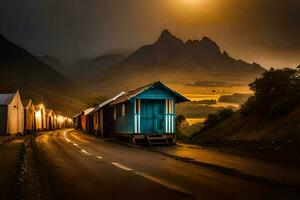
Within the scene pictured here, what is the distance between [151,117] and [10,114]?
31.5m

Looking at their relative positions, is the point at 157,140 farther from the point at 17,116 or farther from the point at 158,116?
the point at 17,116

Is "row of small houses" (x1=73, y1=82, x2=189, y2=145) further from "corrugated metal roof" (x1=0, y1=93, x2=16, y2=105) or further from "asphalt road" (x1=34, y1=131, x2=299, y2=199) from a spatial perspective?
"corrugated metal roof" (x1=0, y1=93, x2=16, y2=105)

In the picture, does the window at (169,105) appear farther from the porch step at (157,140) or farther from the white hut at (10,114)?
the white hut at (10,114)

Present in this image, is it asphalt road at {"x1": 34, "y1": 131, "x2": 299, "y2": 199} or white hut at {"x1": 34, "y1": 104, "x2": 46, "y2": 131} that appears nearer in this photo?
asphalt road at {"x1": 34, "y1": 131, "x2": 299, "y2": 199}

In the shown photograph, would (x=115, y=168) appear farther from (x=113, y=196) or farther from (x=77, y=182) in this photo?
(x=113, y=196)

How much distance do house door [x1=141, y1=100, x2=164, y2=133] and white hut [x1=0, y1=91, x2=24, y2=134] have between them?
1171 inches

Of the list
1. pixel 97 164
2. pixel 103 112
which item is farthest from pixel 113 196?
pixel 103 112

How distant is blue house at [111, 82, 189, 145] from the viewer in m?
33.2

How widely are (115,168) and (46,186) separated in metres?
4.18

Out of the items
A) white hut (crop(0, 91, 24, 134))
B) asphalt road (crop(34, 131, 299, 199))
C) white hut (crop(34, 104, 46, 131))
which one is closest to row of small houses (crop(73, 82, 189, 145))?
asphalt road (crop(34, 131, 299, 199))

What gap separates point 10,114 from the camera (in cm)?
5897

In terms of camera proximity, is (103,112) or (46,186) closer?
Result: (46,186)

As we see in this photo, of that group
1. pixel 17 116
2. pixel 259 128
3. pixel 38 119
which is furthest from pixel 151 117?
pixel 38 119

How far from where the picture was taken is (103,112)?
51.5m
